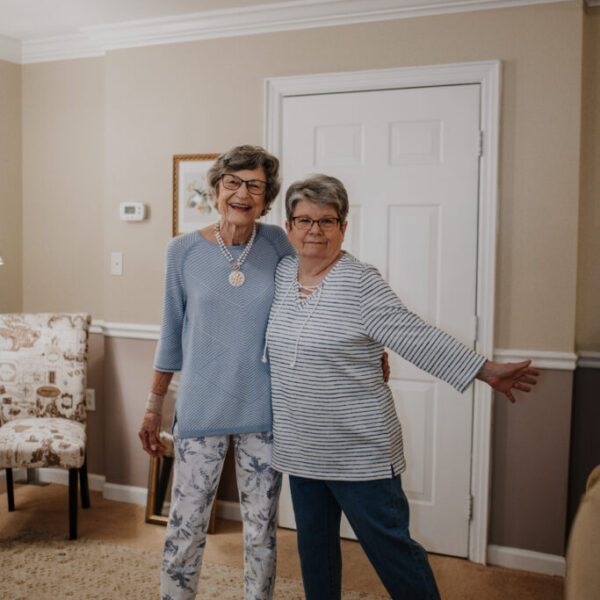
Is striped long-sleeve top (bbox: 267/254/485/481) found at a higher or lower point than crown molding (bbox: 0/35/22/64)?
lower

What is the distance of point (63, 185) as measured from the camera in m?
3.42

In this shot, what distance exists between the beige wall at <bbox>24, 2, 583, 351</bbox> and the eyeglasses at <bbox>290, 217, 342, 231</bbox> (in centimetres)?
114

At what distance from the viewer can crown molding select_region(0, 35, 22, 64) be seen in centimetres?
331

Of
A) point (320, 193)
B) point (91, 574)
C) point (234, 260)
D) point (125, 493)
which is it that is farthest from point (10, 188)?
point (320, 193)

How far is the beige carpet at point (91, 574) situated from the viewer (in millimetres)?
2307

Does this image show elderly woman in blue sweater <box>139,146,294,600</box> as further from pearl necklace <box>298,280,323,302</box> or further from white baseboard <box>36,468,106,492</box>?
white baseboard <box>36,468,106,492</box>

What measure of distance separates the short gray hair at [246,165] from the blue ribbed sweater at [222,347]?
0.19 metres

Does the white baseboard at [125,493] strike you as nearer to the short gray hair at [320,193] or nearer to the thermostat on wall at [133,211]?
the thermostat on wall at [133,211]

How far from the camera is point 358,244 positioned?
2732 millimetres

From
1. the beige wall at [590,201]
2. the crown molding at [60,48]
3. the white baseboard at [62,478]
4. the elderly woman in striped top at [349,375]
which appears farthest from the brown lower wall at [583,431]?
the crown molding at [60,48]

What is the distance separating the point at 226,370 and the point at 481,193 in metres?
1.40

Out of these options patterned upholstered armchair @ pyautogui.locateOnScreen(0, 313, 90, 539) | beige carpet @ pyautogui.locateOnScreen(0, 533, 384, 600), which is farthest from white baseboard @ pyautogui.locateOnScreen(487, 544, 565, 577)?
patterned upholstered armchair @ pyautogui.locateOnScreen(0, 313, 90, 539)

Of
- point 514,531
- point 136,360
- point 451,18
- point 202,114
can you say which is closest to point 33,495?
point 136,360

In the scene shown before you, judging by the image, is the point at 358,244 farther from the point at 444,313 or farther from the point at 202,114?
the point at 202,114
